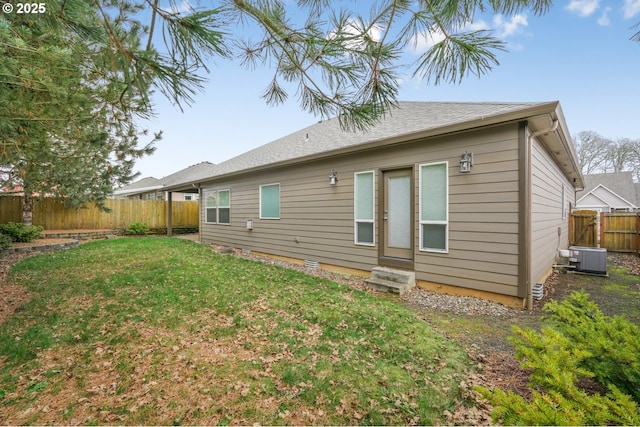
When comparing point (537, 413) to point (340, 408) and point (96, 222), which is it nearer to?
point (340, 408)

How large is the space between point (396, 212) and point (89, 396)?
16.1 ft

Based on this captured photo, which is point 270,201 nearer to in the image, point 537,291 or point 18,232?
point 537,291

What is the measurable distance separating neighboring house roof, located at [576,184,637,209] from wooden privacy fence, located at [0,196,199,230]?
2893 centimetres

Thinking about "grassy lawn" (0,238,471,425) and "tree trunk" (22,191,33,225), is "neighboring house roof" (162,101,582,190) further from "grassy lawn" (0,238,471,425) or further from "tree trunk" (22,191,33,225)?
"tree trunk" (22,191,33,225)

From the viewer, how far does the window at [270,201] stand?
8.12 m

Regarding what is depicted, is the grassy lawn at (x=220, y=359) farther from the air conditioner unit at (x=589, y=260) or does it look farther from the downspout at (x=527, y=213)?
the air conditioner unit at (x=589, y=260)

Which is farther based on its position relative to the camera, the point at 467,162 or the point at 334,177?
the point at 334,177

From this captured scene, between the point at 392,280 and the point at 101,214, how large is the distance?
48.5ft

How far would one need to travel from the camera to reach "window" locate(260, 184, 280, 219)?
8.12 m

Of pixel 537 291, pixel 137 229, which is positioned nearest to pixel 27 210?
pixel 137 229

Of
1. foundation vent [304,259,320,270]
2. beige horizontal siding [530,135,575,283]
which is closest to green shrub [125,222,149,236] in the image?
foundation vent [304,259,320,270]

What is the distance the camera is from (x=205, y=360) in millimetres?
2627

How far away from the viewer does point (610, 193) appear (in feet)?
70.7

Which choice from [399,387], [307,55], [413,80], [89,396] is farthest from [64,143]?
[399,387]
